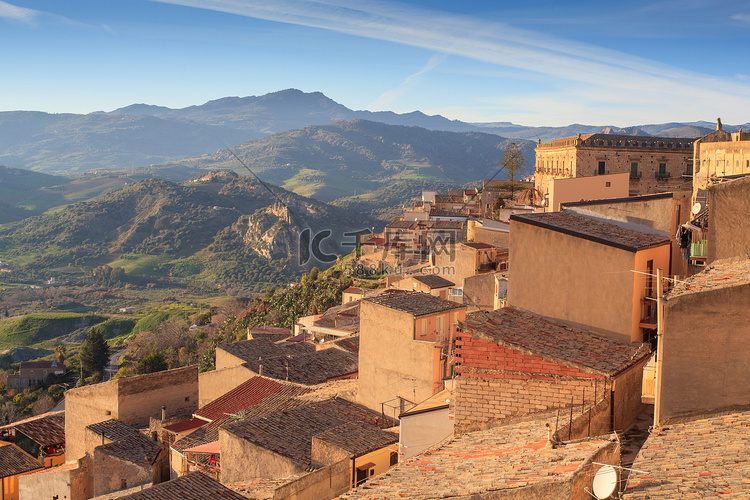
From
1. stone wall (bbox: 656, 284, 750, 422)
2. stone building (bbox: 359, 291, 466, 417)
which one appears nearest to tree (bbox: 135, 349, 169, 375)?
stone building (bbox: 359, 291, 466, 417)

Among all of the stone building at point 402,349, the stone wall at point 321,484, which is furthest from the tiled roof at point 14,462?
the stone wall at point 321,484

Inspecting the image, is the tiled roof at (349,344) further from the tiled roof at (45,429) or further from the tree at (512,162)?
the tree at (512,162)

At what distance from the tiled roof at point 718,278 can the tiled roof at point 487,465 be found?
1.64 metres

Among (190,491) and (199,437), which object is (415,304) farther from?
(199,437)

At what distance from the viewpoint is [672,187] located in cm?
3538

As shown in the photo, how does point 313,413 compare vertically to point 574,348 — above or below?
below

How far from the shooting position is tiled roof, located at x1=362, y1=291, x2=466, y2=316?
1424 centimetres

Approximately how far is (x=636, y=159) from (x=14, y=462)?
32462 mm

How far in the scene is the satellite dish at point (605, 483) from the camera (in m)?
5.08

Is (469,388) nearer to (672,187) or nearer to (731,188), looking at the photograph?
(731,188)

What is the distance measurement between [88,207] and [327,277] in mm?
104086

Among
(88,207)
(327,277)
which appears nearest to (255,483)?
(327,277)

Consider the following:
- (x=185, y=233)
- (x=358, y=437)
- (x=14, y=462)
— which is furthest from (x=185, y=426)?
(x=185, y=233)

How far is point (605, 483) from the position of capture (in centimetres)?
515
